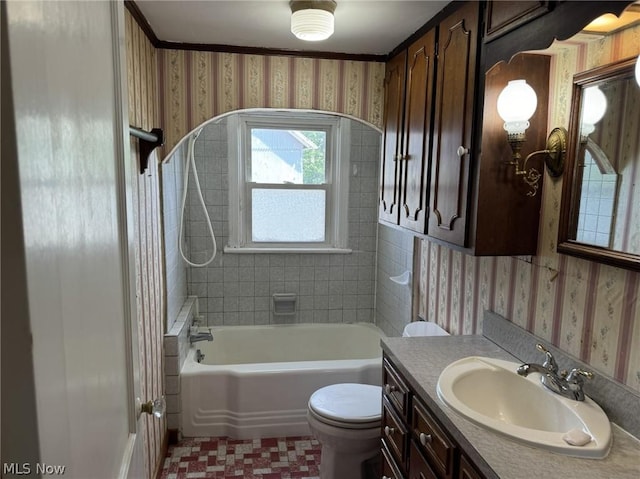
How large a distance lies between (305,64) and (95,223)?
1.94 meters

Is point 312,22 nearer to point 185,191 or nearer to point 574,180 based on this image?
point 574,180

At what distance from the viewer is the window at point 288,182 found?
345cm

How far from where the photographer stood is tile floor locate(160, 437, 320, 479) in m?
2.36

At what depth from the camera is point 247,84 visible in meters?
2.38

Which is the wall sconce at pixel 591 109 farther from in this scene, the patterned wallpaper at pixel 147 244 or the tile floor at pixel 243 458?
the tile floor at pixel 243 458

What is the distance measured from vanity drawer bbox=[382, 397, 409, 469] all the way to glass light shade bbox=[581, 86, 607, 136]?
118 cm

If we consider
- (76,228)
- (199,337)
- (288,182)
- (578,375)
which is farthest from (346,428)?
(288,182)

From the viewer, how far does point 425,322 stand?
95.1 inches

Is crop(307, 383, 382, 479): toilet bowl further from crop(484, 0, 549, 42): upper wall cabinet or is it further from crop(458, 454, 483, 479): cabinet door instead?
crop(484, 0, 549, 42): upper wall cabinet

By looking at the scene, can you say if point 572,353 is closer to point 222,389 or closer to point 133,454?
point 133,454

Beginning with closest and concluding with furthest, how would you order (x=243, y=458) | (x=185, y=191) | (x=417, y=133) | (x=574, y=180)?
1. (x=574, y=180)
2. (x=417, y=133)
3. (x=243, y=458)
4. (x=185, y=191)

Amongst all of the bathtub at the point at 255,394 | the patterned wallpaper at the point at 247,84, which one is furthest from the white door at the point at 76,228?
the bathtub at the point at 255,394

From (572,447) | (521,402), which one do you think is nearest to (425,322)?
(521,402)

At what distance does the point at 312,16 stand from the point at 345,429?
70.2 inches
